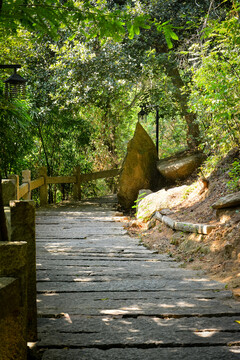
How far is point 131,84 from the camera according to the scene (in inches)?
398

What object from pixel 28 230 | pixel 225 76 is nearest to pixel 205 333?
pixel 28 230

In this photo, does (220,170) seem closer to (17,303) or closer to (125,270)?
(125,270)

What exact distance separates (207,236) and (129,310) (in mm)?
2838

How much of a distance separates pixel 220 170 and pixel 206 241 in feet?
9.86

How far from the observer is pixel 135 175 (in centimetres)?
1159

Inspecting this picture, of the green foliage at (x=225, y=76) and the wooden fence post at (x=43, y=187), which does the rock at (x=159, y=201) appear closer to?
the green foliage at (x=225, y=76)

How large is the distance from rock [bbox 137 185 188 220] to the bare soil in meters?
0.22

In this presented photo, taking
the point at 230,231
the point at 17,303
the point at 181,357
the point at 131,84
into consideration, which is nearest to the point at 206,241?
the point at 230,231

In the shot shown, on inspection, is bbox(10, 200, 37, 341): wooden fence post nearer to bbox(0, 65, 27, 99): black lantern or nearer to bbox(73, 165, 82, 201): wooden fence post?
bbox(0, 65, 27, 99): black lantern

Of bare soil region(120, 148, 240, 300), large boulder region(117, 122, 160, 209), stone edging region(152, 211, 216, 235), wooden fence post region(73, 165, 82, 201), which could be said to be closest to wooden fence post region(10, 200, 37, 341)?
bare soil region(120, 148, 240, 300)

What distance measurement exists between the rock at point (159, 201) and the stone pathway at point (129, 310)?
303cm

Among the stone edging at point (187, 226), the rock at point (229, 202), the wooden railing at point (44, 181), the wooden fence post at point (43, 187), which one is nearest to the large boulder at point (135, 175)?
the wooden railing at point (44, 181)

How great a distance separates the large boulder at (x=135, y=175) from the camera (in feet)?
38.0

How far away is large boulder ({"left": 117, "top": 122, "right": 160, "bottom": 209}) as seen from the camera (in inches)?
456
